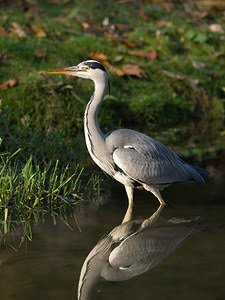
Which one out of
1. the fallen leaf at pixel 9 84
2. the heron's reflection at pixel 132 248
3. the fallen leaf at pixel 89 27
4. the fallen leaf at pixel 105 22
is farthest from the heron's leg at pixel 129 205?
the fallen leaf at pixel 105 22

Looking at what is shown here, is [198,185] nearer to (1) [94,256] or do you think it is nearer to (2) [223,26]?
(1) [94,256]

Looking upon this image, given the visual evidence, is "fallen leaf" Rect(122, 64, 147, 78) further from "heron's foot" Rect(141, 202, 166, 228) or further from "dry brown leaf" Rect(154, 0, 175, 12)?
"heron's foot" Rect(141, 202, 166, 228)

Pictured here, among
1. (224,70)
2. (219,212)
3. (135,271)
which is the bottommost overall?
(224,70)

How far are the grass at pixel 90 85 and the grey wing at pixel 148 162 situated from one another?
2.40 feet

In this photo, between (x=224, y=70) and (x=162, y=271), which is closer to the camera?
(x=162, y=271)

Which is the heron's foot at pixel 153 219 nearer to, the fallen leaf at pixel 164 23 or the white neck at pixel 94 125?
the white neck at pixel 94 125

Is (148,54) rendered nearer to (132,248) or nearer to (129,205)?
(129,205)

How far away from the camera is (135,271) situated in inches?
201

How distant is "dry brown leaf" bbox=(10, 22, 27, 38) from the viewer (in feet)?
37.8

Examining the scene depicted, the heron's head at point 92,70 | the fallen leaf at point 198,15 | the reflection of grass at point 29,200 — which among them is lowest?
the fallen leaf at point 198,15

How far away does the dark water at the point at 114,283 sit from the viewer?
4609 mm

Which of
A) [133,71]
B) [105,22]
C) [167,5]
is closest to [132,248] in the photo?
[133,71]

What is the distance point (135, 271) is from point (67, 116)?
4.93 meters

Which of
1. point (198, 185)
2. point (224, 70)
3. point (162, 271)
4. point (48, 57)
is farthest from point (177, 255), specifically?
point (224, 70)
